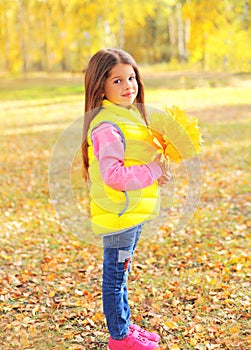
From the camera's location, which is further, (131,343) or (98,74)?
(131,343)

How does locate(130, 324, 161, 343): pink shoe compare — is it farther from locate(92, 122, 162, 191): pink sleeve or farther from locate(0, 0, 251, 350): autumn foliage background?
locate(92, 122, 162, 191): pink sleeve

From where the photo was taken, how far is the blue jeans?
3.01m

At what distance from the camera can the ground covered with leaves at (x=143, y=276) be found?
3928 mm

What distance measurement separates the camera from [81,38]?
34969 millimetres

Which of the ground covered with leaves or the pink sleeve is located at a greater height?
the pink sleeve

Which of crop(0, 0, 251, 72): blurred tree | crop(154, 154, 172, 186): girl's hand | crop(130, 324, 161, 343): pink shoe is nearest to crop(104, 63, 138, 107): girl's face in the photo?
crop(154, 154, 172, 186): girl's hand

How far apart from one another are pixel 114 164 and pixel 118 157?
46mm

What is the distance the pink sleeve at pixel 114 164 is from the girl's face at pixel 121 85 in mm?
200

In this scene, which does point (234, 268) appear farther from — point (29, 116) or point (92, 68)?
point (29, 116)

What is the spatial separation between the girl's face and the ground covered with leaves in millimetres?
1953

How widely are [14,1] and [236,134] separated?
25.1m

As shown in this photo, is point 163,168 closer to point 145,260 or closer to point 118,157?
point 118,157

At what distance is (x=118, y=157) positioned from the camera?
2.74 m

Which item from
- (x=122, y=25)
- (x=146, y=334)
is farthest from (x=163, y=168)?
(x=122, y=25)
